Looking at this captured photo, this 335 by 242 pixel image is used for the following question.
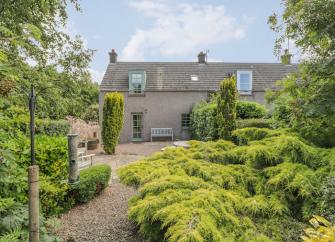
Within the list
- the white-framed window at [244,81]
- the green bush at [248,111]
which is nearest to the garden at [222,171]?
the green bush at [248,111]

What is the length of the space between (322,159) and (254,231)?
1699mm

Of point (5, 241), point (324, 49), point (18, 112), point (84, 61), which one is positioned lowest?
point (5, 241)

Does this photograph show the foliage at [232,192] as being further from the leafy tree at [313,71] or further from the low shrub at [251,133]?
the leafy tree at [313,71]

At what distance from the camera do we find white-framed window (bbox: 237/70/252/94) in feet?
58.9

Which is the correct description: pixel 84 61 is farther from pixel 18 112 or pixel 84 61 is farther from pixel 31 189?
pixel 31 189

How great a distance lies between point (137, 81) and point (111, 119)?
19.4 feet

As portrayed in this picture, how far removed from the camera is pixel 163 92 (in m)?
17.5

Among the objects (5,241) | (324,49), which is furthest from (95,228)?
(324,49)

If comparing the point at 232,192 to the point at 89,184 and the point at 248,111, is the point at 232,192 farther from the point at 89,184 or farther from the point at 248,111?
the point at 248,111

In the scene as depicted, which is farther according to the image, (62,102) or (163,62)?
(163,62)

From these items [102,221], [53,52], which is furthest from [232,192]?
[53,52]

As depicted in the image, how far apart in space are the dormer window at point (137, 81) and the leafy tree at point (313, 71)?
12493 millimetres

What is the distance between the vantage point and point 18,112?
2338 millimetres

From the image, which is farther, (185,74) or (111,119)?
(185,74)
